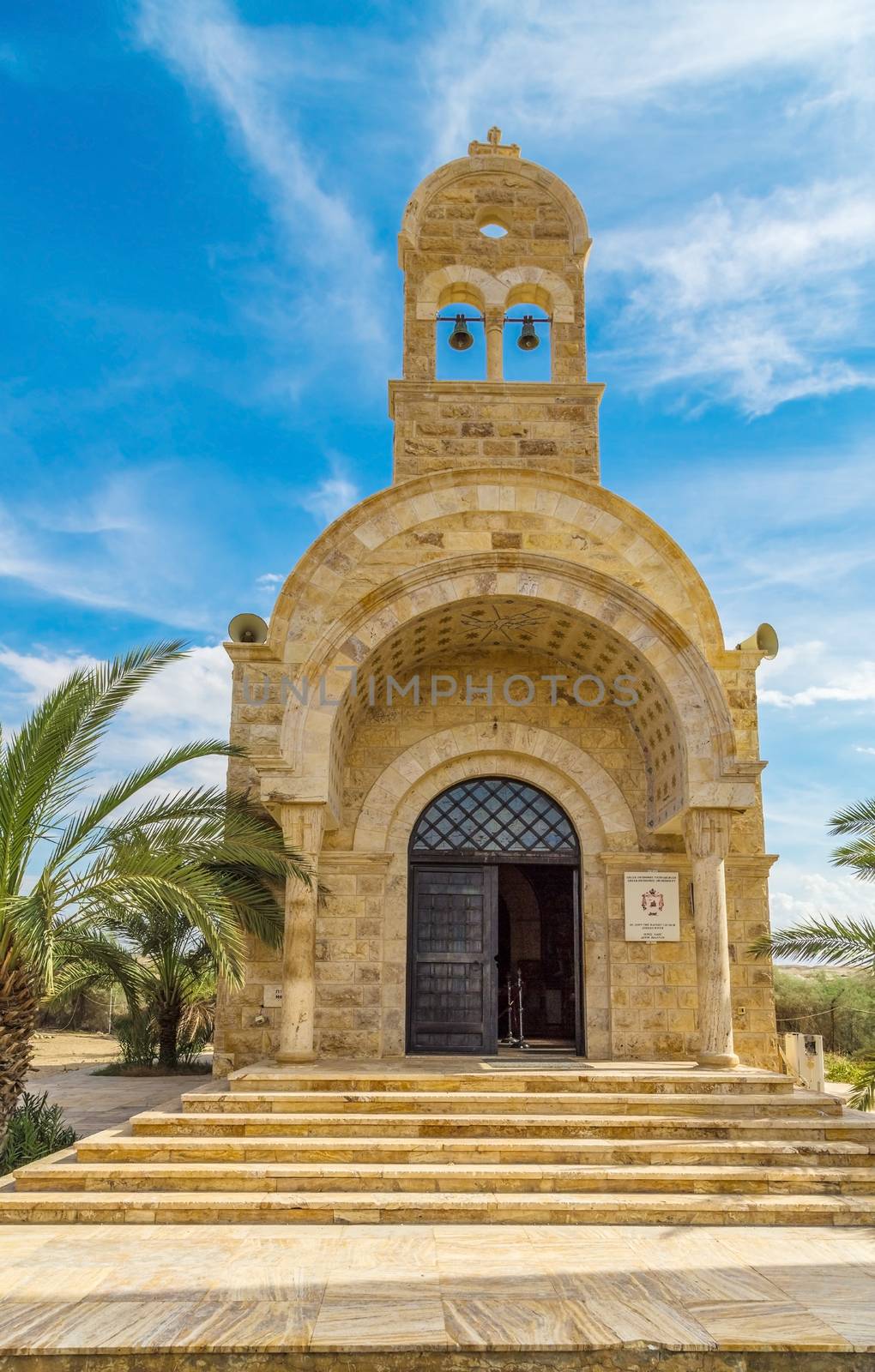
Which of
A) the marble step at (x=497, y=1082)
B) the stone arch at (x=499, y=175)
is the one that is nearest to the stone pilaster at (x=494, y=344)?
the stone arch at (x=499, y=175)

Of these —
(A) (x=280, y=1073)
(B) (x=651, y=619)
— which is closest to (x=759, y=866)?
(B) (x=651, y=619)

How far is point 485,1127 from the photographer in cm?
764

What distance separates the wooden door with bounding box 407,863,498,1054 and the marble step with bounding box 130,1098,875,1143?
10.6 ft

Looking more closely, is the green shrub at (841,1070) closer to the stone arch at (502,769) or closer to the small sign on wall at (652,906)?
the small sign on wall at (652,906)

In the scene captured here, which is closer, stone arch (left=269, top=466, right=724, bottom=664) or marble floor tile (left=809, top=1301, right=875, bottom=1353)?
marble floor tile (left=809, top=1301, right=875, bottom=1353)

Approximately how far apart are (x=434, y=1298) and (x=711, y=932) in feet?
17.9

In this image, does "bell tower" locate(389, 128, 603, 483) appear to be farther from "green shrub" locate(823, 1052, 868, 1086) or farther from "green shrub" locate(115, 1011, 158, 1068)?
"green shrub" locate(115, 1011, 158, 1068)

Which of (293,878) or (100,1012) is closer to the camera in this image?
(293,878)

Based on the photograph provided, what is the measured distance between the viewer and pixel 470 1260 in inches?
219

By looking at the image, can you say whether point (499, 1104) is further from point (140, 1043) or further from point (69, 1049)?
point (69, 1049)

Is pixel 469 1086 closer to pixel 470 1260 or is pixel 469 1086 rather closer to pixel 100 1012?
pixel 470 1260

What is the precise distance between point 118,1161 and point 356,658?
4.92 m

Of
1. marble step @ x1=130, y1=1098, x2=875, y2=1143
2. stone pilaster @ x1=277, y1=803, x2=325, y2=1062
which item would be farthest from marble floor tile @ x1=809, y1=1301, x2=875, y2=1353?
stone pilaster @ x1=277, y1=803, x2=325, y2=1062

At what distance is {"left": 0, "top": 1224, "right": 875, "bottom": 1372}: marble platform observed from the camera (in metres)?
4.39
